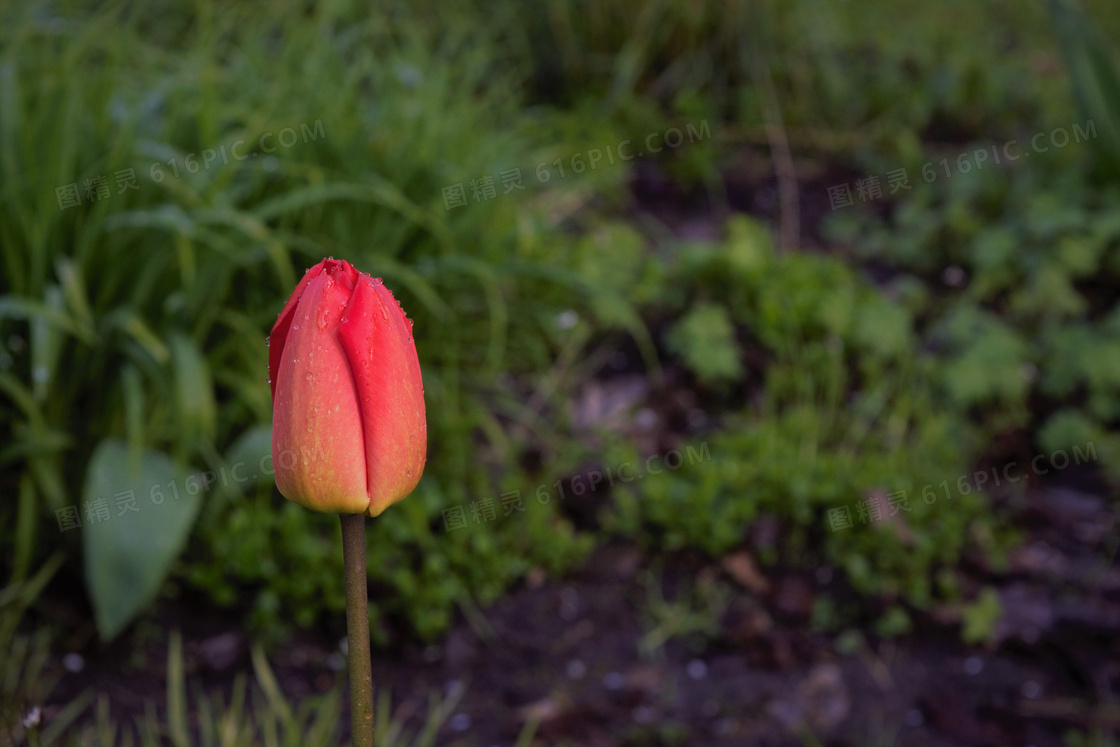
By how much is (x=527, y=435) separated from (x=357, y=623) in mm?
1846

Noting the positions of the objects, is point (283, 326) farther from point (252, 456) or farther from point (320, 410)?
point (252, 456)

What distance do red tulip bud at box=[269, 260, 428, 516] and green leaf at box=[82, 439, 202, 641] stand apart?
124 cm

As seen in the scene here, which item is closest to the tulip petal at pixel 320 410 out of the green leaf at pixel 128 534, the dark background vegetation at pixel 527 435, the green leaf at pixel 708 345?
the dark background vegetation at pixel 527 435

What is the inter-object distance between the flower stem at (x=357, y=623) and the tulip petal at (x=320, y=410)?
2 cm

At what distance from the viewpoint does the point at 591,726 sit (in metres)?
1.96

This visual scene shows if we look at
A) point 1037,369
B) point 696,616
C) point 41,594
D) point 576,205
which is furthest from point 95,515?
point 1037,369

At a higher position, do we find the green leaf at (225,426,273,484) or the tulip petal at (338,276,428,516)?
the tulip petal at (338,276,428,516)

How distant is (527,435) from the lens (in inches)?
102

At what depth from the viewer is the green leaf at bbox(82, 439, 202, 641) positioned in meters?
1.81

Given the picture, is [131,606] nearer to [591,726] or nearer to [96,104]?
[591,726]

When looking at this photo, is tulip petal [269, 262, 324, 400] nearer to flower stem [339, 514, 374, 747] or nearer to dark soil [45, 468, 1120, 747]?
flower stem [339, 514, 374, 747]

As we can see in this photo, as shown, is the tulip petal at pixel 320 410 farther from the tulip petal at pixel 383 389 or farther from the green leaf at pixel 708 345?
the green leaf at pixel 708 345

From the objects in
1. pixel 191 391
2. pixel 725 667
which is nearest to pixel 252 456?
pixel 191 391

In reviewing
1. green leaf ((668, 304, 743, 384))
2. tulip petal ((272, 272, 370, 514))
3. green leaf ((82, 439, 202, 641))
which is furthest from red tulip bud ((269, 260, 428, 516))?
green leaf ((668, 304, 743, 384))
